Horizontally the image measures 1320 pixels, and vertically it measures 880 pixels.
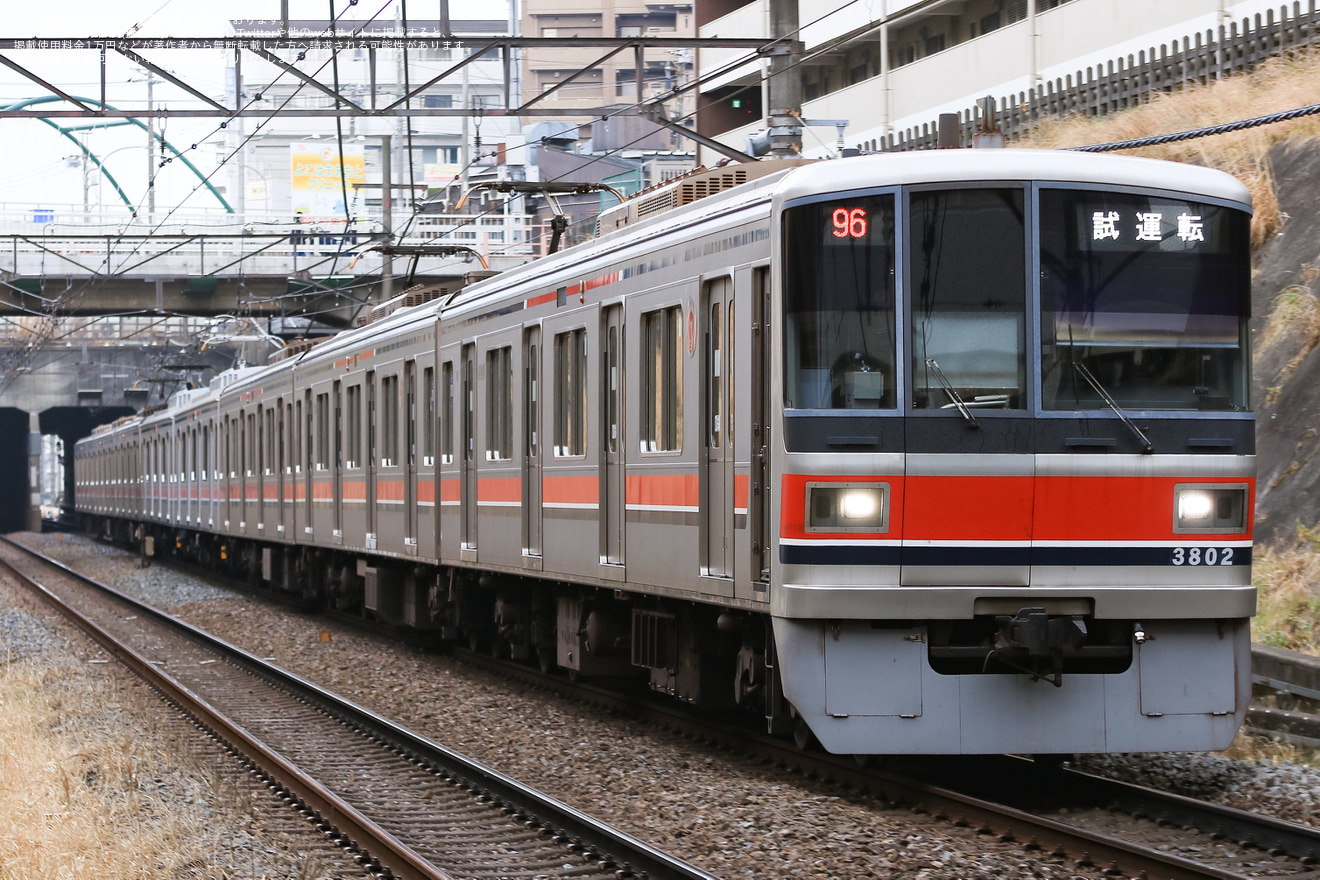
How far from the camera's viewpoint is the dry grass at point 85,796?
736cm

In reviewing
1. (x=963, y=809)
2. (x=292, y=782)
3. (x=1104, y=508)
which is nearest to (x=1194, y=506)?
(x=1104, y=508)

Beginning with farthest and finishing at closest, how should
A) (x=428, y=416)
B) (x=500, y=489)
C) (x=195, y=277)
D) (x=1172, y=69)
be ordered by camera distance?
(x=195, y=277)
(x=1172, y=69)
(x=428, y=416)
(x=500, y=489)

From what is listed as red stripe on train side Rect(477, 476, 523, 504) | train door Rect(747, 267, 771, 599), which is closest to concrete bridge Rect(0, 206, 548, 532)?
red stripe on train side Rect(477, 476, 523, 504)

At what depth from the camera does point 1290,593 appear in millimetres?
11734

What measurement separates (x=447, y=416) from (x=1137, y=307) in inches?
314

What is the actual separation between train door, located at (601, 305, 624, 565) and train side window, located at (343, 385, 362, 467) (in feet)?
25.5

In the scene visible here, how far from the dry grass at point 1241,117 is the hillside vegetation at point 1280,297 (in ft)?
0.05

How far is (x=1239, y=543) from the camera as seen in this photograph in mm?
8141

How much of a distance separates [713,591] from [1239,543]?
104 inches

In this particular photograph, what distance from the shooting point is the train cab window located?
7.98m

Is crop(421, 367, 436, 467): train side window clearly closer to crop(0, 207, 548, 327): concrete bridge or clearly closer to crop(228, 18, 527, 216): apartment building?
crop(0, 207, 548, 327): concrete bridge

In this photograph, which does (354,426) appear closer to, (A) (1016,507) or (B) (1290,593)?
(B) (1290,593)

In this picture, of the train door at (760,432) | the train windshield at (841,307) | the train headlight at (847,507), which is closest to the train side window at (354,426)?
the train door at (760,432)

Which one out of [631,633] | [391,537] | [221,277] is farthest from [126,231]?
[631,633]
